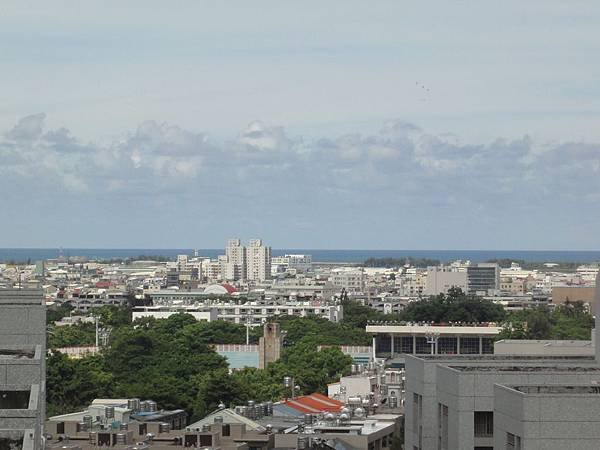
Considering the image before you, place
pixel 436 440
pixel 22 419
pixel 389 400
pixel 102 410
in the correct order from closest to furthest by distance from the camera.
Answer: pixel 22 419
pixel 436 440
pixel 102 410
pixel 389 400

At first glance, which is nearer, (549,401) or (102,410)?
(549,401)

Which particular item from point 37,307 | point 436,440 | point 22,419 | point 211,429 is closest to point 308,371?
point 211,429

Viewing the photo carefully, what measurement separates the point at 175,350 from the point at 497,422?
90208 millimetres

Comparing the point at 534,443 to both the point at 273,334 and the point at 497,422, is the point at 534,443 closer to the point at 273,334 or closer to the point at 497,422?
the point at 497,422

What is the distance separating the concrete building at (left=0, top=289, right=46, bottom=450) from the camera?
19328 mm

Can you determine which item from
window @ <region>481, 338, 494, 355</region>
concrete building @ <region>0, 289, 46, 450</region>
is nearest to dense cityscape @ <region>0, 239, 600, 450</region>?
Answer: concrete building @ <region>0, 289, 46, 450</region>

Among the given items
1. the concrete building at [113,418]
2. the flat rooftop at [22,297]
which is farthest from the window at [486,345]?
the flat rooftop at [22,297]

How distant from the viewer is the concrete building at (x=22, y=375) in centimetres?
1933

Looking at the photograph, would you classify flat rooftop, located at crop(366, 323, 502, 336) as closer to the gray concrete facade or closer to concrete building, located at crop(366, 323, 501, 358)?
concrete building, located at crop(366, 323, 501, 358)

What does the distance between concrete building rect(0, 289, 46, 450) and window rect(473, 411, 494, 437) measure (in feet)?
29.3

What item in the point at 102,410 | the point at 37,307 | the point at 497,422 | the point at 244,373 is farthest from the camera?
the point at 244,373

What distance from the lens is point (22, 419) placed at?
1973 cm

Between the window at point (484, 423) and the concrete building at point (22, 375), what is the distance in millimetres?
8920

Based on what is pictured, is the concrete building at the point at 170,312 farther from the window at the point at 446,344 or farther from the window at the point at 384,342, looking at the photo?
the window at the point at 446,344
